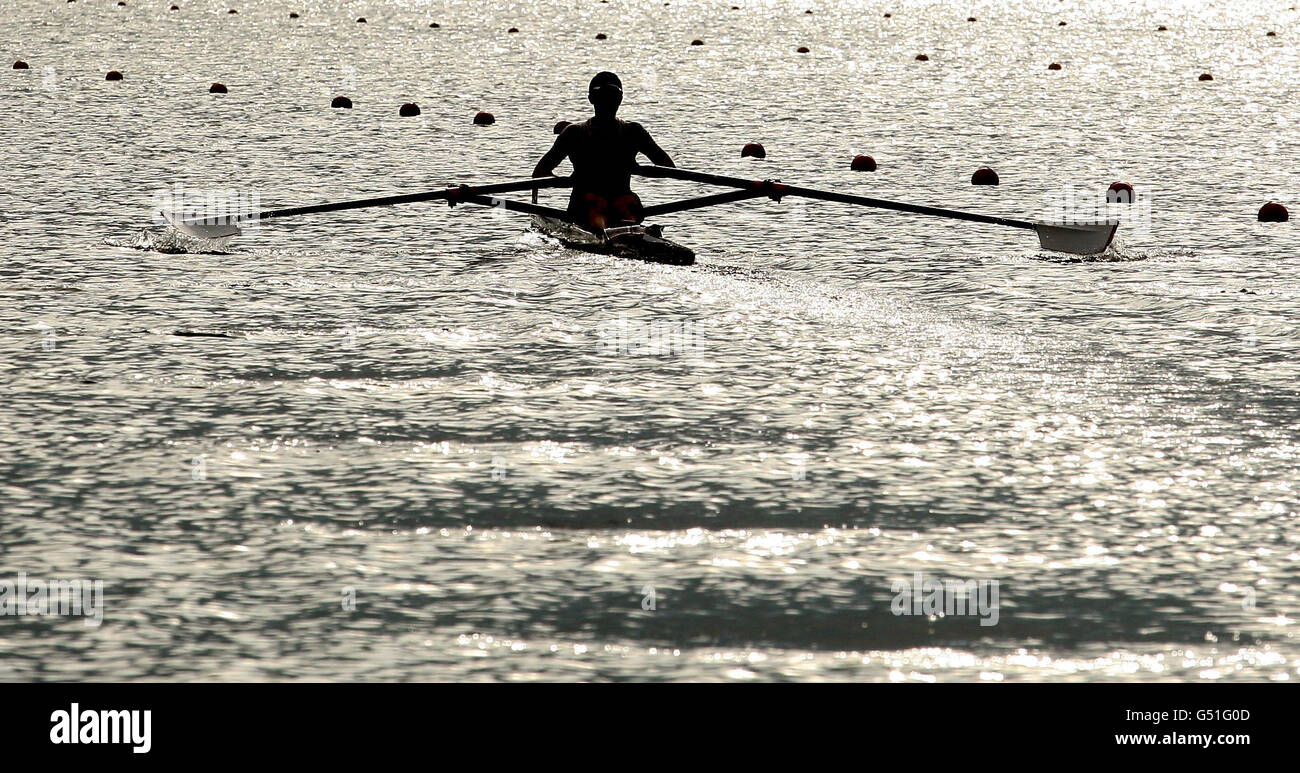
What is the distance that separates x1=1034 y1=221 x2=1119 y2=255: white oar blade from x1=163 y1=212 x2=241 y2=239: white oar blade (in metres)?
4.40

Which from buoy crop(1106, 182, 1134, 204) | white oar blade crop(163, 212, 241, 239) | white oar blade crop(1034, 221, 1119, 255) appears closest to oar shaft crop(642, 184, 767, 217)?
white oar blade crop(1034, 221, 1119, 255)

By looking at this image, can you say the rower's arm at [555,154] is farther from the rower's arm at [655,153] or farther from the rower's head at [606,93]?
the rower's arm at [655,153]

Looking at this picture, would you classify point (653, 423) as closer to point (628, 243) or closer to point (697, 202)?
point (628, 243)

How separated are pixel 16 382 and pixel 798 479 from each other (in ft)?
10.2

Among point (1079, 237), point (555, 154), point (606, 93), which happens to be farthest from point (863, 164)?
point (1079, 237)

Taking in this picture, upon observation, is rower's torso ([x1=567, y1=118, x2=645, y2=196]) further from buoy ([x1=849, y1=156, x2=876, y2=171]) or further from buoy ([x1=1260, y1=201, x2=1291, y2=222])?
buoy ([x1=1260, y1=201, x2=1291, y2=222])

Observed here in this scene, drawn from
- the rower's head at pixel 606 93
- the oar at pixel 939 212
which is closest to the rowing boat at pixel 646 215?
the oar at pixel 939 212

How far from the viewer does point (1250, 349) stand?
768 centimetres

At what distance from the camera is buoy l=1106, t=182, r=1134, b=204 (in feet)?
38.8

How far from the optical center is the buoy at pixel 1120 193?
11.8 metres

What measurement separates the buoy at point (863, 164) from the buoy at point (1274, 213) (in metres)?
3.19

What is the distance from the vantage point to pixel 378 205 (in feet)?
35.9

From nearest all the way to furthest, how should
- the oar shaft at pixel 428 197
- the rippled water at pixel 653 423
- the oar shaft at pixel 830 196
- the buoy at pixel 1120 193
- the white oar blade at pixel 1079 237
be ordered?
the rippled water at pixel 653 423
the white oar blade at pixel 1079 237
the oar shaft at pixel 830 196
the oar shaft at pixel 428 197
the buoy at pixel 1120 193

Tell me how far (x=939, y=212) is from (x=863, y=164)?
9.54 ft
